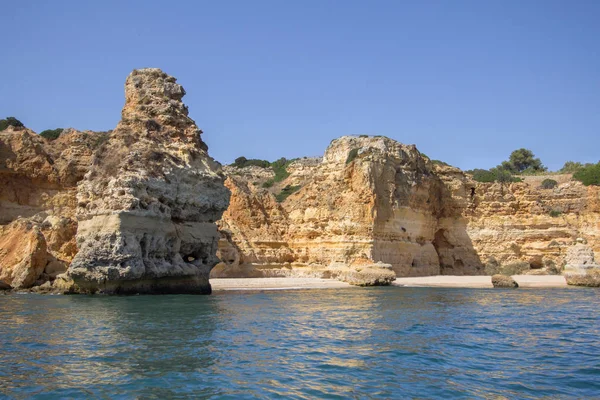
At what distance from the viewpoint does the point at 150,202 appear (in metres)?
20.4

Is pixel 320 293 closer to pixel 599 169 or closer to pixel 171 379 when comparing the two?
pixel 171 379

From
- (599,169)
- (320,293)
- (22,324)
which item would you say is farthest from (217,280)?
(599,169)

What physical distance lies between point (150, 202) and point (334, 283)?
1208 centimetres

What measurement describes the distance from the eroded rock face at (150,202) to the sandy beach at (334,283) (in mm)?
4367

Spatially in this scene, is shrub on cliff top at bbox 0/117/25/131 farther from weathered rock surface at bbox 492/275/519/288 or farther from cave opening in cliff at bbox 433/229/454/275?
weathered rock surface at bbox 492/275/519/288

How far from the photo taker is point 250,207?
34750mm

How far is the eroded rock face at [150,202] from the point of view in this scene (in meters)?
19.2

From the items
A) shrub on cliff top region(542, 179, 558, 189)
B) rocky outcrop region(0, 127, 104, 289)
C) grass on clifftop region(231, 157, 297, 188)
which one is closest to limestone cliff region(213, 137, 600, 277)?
shrub on cliff top region(542, 179, 558, 189)

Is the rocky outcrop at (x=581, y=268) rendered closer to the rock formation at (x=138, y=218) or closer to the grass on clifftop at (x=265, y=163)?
the rock formation at (x=138, y=218)

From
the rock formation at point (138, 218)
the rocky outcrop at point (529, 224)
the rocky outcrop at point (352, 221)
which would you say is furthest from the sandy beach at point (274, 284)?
the rocky outcrop at point (529, 224)

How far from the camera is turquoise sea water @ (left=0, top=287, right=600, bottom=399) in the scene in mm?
8164

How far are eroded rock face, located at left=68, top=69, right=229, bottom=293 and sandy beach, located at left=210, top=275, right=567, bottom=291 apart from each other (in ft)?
14.3

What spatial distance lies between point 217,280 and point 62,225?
7752 millimetres

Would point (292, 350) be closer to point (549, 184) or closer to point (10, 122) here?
point (10, 122)
